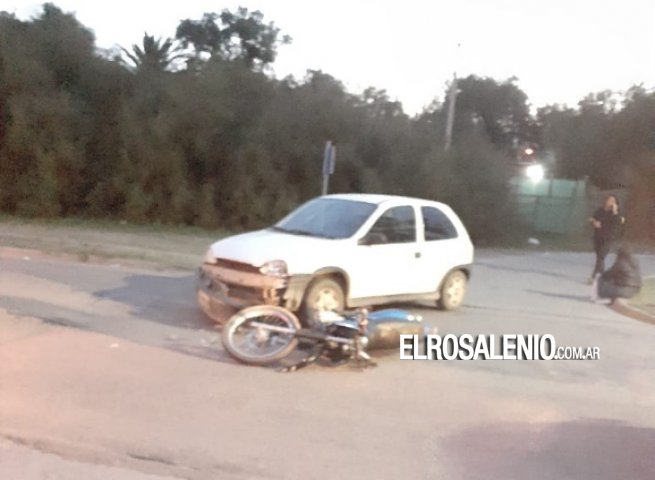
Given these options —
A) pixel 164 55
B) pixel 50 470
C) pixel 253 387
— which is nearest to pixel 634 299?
pixel 253 387

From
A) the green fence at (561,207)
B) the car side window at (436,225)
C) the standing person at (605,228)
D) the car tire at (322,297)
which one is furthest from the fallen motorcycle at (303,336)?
the green fence at (561,207)

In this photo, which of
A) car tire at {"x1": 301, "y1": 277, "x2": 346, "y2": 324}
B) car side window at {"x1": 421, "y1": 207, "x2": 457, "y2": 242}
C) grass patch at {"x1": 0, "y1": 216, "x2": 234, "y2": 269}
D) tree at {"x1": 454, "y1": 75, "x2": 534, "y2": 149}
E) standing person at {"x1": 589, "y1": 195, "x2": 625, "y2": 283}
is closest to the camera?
car tire at {"x1": 301, "y1": 277, "x2": 346, "y2": 324}

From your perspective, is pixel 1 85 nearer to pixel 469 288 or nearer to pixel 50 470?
pixel 469 288

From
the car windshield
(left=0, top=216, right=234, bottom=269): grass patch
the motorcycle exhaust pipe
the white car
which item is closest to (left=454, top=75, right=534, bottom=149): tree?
(left=0, top=216, right=234, bottom=269): grass patch

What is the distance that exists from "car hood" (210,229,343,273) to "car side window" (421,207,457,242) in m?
2.16

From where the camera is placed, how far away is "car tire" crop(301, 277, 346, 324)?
10.9 meters

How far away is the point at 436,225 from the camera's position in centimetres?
1350

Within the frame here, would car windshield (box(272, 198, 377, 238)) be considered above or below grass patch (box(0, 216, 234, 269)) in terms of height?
above

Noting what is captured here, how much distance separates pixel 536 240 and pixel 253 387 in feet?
82.0

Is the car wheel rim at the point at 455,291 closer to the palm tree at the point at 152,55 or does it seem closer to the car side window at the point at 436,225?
the car side window at the point at 436,225

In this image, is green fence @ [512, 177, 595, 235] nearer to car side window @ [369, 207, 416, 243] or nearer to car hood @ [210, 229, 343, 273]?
car side window @ [369, 207, 416, 243]

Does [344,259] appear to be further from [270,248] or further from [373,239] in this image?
[270,248]

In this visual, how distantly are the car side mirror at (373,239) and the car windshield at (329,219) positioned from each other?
0.50 feet

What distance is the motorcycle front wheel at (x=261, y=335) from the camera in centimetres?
920
